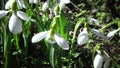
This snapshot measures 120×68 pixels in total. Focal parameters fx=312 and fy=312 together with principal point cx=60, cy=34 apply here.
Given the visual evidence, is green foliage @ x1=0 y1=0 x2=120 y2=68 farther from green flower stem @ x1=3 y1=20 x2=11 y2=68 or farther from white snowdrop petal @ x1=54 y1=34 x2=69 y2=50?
white snowdrop petal @ x1=54 y1=34 x2=69 y2=50

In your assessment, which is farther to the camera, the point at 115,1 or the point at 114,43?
the point at 115,1

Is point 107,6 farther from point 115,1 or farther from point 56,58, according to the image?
point 56,58

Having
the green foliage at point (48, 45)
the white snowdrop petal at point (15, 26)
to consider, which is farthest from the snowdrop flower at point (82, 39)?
the white snowdrop petal at point (15, 26)

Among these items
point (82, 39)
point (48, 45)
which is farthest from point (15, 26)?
point (48, 45)

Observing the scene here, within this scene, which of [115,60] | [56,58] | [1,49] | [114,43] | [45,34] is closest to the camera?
[45,34]

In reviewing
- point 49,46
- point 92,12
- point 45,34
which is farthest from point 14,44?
point 92,12

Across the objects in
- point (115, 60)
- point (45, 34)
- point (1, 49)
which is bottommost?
point (115, 60)

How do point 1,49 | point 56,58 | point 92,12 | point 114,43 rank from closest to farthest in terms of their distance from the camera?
point 56,58, point 1,49, point 114,43, point 92,12

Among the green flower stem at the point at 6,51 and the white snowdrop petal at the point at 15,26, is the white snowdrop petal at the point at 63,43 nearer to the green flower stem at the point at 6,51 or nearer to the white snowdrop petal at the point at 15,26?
the white snowdrop petal at the point at 15,26

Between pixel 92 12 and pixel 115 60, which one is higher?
pixel 92 12

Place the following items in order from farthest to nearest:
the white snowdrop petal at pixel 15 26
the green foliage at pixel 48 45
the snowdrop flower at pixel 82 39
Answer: the green foliage at pixel 48 45 < the snowdrop flower at pixel 82 39 < the white snowdrop petal at pixel 15 26

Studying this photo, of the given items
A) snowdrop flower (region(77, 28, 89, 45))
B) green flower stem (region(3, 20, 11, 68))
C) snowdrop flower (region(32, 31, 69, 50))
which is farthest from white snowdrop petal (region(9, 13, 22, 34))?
green flower stem (region(3, 20, 11, 68))
